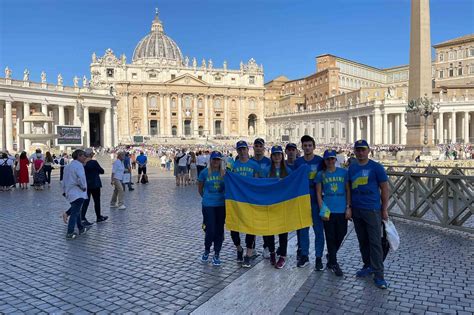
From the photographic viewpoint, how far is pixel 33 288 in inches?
195

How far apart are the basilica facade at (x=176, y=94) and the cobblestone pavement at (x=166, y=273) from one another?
70.8 m

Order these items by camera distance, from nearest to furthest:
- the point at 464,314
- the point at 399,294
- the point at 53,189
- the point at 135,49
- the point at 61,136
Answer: the point at 464,314, the point at 399,294, the point at 53,189, the point at 61,136, the point at 135,49

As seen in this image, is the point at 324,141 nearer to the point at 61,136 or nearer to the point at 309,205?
the point at 61,136

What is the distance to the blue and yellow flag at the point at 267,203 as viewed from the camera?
5453mm

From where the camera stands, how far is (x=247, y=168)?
5.71m

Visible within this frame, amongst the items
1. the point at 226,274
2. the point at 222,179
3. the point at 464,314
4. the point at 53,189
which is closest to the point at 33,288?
the point at 226,274

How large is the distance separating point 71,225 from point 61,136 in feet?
83.7

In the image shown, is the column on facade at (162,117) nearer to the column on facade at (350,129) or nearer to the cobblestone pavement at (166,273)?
the column on facade at (350,129)

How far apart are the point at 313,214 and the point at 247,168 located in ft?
3.59

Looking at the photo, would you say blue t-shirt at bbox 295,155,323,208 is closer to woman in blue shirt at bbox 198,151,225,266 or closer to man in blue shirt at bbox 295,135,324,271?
man in blue shirt at bbox 295,135,324,271

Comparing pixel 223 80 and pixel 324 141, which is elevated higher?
pixel 223 80

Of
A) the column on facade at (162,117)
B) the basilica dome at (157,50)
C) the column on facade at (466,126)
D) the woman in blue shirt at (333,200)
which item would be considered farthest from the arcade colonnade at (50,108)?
the column on facade at (466,126)

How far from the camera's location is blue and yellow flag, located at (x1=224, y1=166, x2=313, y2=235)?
545 cm

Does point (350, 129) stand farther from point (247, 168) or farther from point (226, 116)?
point (247, 168)
